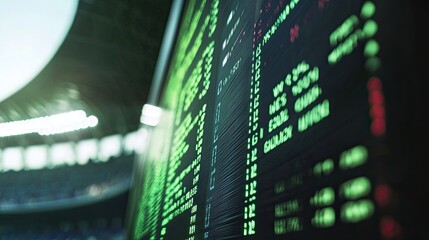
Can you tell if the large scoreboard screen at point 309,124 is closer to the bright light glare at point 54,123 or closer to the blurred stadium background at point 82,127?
the blurred stadium background at point 82,127

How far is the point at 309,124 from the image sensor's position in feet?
1.70

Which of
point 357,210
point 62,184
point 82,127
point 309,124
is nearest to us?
point 357,210

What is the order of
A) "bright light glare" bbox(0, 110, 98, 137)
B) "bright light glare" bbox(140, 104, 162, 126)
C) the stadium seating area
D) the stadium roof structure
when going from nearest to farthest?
1. "bright light glare" bbox(140, 104, 162, 126)
2. the stadium roof structure
3. "bright light glare" bbox(0, 110, 98, 137)
4. the stadium seating area

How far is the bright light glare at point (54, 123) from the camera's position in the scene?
9.05 metres

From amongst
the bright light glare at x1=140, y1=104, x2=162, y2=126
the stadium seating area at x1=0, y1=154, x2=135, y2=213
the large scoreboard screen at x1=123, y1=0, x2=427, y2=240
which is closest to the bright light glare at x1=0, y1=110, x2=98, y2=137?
the stadium seating area at x1=0, y1=154, x2=135, y2=213

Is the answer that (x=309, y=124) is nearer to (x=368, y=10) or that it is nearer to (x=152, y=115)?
(x=368, y=10)

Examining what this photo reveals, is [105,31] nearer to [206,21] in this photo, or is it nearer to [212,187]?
[206,21]

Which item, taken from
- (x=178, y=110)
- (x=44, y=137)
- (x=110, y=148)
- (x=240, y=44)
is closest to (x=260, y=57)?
(x=240, y=44)

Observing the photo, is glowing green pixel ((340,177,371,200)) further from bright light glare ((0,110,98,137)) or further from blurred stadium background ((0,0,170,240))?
bright light glare ((0,110,98,137))

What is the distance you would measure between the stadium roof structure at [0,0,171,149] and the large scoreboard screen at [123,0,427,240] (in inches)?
133

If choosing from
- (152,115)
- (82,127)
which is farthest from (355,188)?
(82,127)

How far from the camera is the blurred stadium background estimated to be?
4902 millimetres

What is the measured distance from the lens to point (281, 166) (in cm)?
59

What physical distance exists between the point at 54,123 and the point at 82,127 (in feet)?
3.07
